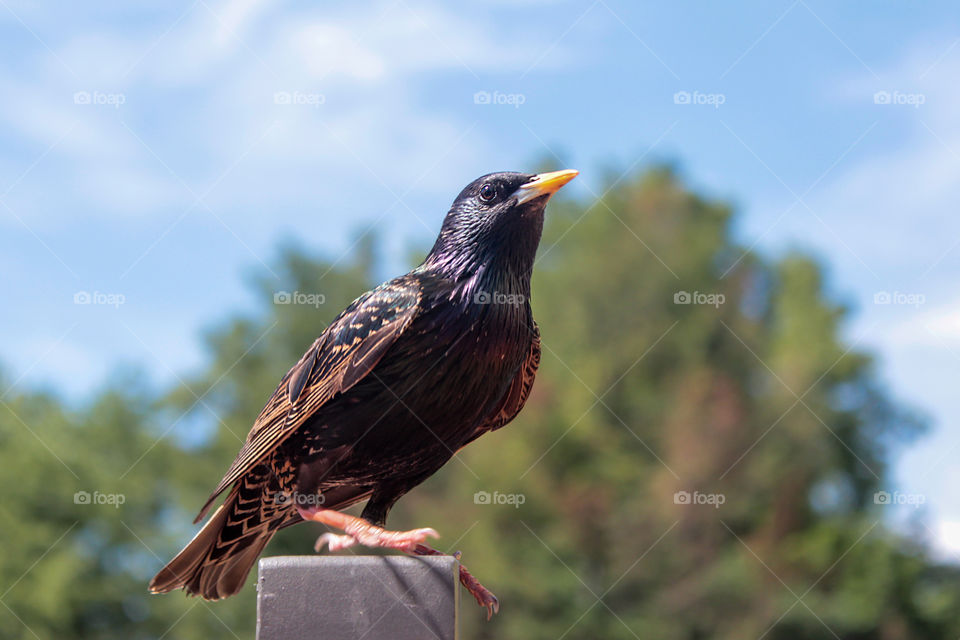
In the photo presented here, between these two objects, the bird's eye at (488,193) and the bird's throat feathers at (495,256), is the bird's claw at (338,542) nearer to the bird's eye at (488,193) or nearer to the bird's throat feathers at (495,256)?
the bird's throat feathers at (495,256)

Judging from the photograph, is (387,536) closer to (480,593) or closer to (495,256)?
(480,593)

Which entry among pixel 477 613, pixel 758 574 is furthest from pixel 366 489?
pixel 758 574

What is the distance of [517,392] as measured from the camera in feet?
15.9

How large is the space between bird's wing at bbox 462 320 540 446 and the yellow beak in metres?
0.69

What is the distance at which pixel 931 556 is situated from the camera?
78.7 ft

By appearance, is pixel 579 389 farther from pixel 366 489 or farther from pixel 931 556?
pixel 366 489

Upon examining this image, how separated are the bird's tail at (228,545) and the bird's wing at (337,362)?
15cm

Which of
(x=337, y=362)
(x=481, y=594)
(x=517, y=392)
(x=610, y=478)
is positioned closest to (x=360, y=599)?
(x=481, y=594)

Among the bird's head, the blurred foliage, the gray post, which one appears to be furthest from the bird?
the blurred foliage

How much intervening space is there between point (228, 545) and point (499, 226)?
216 centimetres

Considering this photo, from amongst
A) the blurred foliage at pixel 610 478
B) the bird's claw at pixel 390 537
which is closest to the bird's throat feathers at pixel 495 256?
the bird's claw at pixel 390 537

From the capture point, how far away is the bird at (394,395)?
4.10 metres

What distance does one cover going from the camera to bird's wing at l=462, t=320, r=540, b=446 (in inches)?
187

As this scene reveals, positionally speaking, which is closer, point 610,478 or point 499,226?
point 499,226
